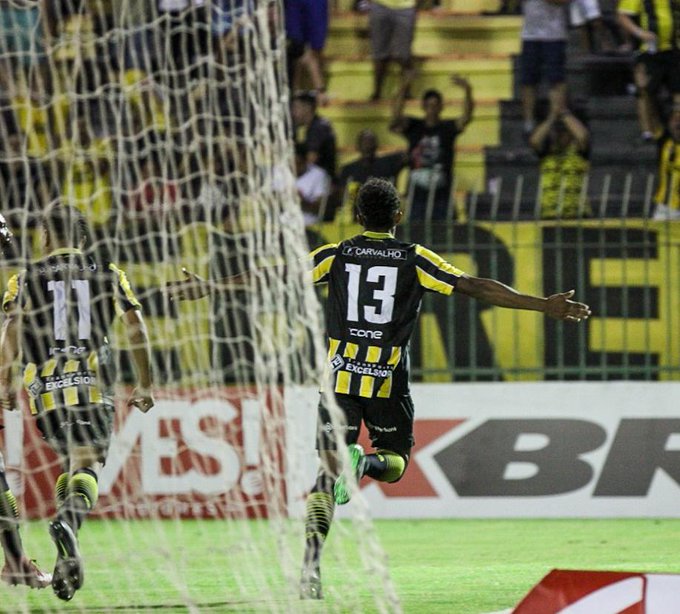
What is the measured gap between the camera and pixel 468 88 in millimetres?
13125

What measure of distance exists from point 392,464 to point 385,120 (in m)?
7.79

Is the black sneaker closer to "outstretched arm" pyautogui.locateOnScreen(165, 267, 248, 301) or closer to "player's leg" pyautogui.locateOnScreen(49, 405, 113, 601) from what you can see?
"player's leg" pyautogui.locateOnScreen(49, 405, 113, 601)

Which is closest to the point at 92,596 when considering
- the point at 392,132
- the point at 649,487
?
the point at 649,487

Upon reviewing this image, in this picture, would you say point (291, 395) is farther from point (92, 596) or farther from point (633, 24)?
point (633, 24)

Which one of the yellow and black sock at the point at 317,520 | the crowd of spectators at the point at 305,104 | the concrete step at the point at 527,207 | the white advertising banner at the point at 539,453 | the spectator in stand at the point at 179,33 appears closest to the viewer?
the yellow and black sock at the point at 317,520

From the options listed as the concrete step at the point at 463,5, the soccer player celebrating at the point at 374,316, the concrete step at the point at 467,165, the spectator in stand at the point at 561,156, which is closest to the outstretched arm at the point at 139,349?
the soccer player celebrating at the point at 374,316

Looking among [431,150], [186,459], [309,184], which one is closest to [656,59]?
[431,150]

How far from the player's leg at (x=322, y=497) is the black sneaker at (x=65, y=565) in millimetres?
920

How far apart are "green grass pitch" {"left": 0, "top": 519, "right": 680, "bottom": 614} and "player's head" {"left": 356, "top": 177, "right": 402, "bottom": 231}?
1460 mm

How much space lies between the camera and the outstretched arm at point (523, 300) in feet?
20.0

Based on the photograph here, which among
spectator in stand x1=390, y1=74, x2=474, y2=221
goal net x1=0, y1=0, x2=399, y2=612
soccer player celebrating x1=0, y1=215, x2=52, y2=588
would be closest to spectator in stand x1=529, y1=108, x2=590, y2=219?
spectator in stand x1=390, y1=74, x2=474, y2=221

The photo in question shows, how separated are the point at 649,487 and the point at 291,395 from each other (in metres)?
2.61

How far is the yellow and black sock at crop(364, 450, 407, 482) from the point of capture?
253 inches

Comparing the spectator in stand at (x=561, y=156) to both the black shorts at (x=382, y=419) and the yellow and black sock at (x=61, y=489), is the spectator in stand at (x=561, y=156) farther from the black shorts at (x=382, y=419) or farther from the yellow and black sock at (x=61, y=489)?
the yellow and black sock at (x=61, y=489)
